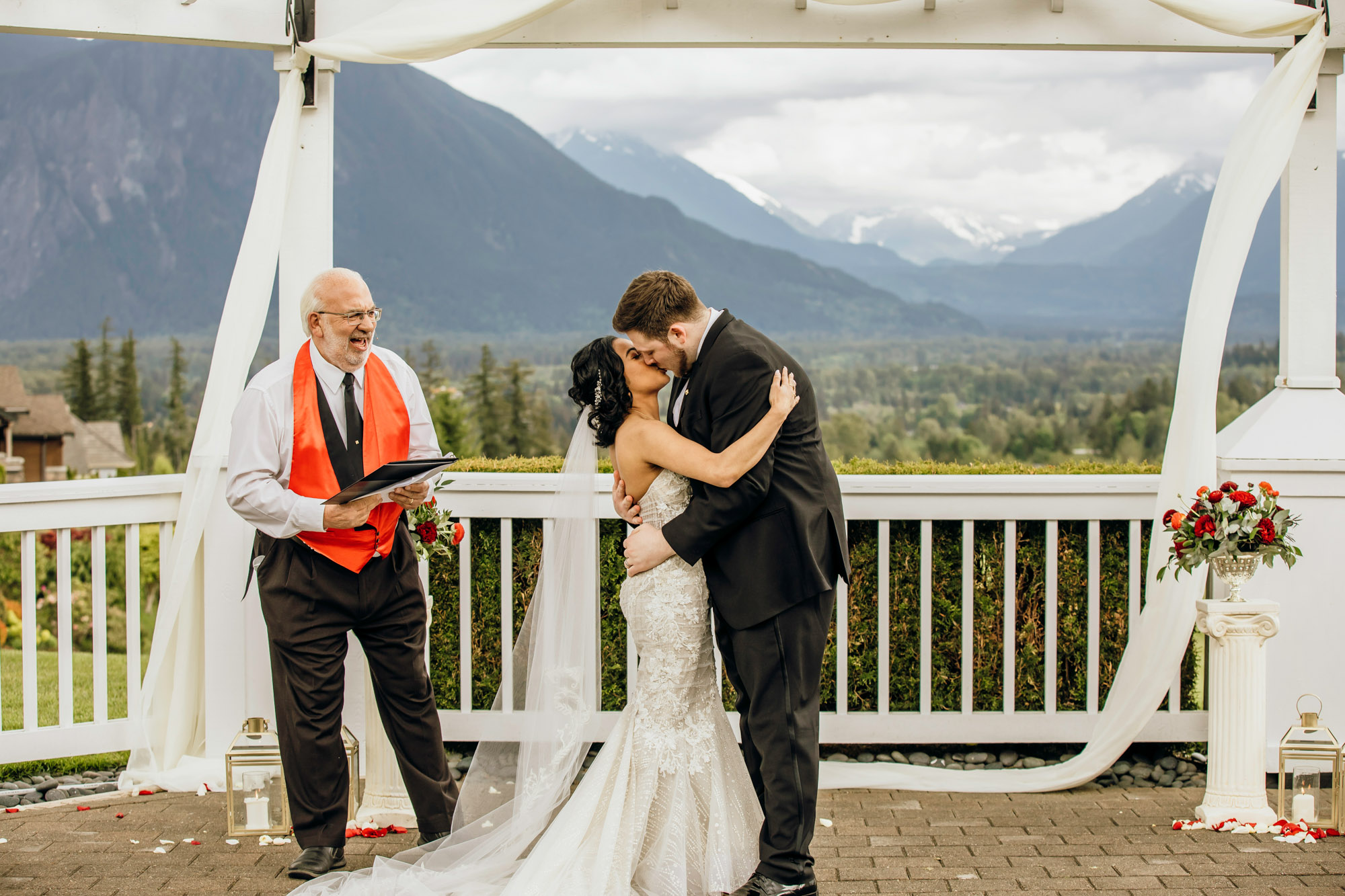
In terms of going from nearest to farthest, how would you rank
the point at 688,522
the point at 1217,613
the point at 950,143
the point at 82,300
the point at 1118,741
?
the point at 688,522, the point at 1217,613, the point at 1118,741, the point at 950,143, the point at 82,300

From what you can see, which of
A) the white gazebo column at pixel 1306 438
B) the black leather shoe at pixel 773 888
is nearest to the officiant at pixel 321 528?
the black leather shoe at pixel 773 888

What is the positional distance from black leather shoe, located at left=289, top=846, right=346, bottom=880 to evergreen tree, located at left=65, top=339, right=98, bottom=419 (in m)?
23.2

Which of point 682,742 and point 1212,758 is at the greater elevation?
point 682,742

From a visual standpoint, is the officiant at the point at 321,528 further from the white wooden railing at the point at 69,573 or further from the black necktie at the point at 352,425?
the white wooden railing at the point at 69,573

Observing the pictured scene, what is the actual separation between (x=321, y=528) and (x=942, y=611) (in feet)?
7.86

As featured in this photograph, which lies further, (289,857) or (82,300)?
(82,300)

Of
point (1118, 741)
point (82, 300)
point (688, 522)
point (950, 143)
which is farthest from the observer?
point (82, 300)

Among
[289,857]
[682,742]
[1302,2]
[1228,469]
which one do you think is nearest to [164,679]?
[289,857]

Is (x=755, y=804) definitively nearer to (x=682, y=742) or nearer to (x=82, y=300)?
(x=682, y=742)

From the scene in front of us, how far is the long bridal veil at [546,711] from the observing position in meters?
2.86

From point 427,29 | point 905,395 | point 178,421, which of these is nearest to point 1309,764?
point 427,29

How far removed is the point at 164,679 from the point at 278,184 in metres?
1.83

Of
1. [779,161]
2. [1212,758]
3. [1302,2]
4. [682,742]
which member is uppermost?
[779,161]

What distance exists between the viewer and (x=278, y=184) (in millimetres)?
3746
